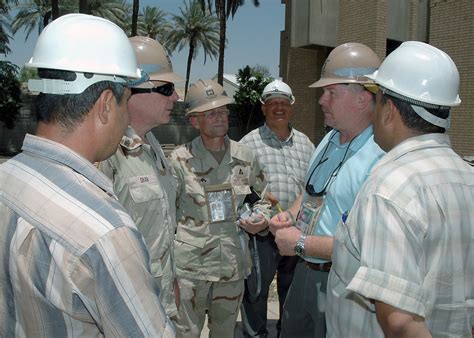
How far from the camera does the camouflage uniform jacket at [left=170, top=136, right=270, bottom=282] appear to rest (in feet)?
12.2

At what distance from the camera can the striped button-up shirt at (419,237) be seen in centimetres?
161

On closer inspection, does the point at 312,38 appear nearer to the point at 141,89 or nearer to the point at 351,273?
the point at 141,89

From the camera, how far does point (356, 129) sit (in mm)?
2982

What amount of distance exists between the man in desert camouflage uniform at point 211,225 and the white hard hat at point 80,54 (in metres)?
2.34

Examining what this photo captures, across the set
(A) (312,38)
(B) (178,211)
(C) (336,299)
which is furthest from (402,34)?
(C) (336,299)

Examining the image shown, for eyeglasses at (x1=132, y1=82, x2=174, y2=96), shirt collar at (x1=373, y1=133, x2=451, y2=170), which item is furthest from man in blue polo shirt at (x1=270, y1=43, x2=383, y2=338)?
eyeglasses at (x1=132, y1=82, x2=174, y2=96)

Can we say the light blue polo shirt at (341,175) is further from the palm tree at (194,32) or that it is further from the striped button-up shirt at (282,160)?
the palm tree at (194,32)

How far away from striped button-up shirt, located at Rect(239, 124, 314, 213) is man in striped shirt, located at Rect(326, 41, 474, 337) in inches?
108

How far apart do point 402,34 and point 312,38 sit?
317 cm

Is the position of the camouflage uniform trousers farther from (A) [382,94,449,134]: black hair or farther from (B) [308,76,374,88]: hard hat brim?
(A) [382,94,449,134]: black hair

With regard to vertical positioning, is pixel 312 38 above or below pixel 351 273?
above

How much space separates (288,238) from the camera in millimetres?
2869

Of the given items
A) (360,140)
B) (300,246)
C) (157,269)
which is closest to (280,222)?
(300,246)

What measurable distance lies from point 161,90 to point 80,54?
169 cm
